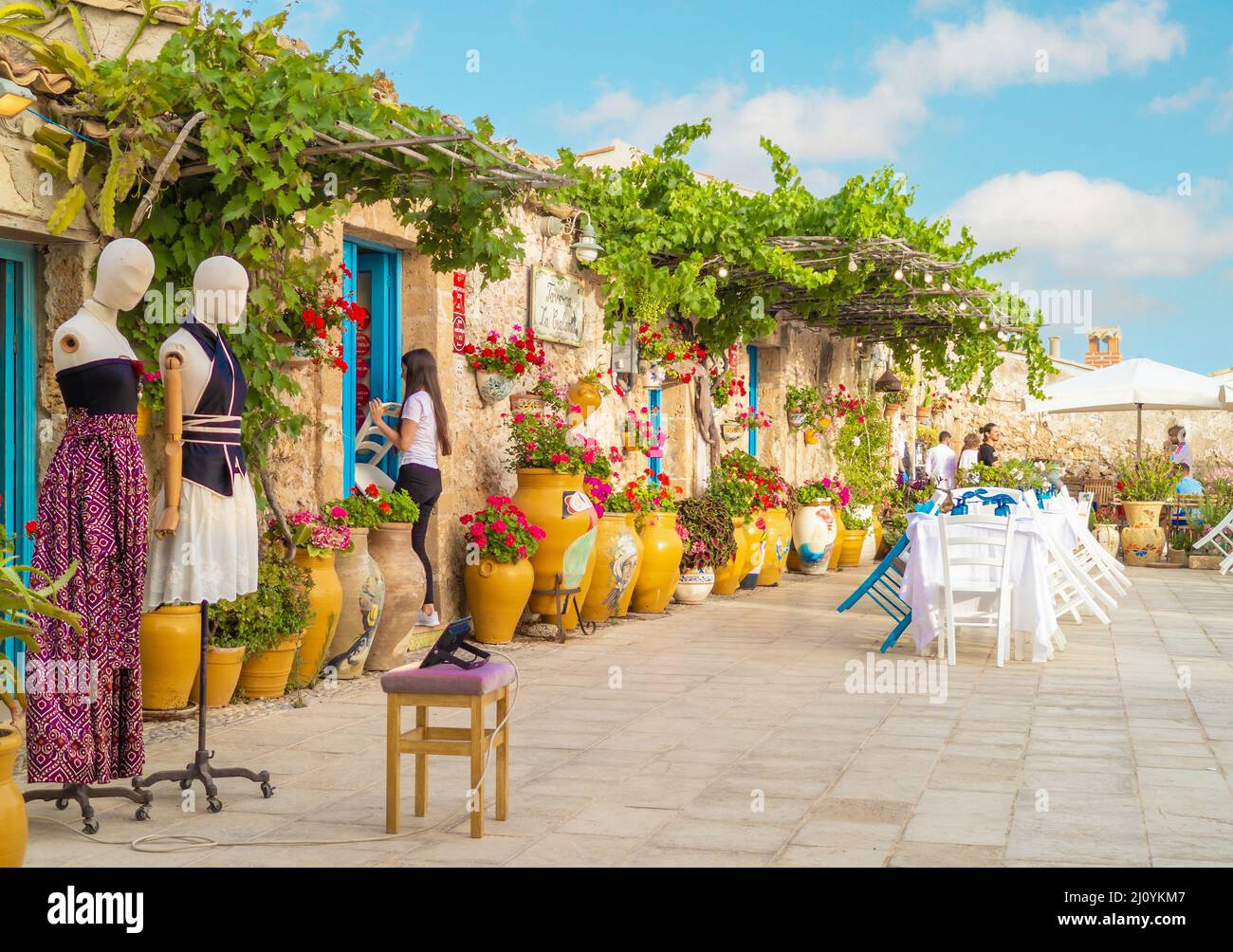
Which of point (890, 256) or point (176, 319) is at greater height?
point (890, 256)

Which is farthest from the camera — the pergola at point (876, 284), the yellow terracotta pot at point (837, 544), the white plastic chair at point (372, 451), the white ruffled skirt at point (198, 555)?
the yellow terracotta pot at point (837, 544)

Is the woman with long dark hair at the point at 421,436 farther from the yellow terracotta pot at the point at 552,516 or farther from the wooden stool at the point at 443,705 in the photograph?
the wooden stool at the point at 443,705

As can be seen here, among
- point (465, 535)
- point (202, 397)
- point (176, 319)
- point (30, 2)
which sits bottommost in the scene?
point (465, 535)

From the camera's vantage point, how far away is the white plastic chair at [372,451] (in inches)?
276

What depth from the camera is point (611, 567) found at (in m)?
8.01

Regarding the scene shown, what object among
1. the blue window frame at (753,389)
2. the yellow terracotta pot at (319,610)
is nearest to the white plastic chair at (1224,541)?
the blue window frame at (753,389)

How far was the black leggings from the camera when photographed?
677cm

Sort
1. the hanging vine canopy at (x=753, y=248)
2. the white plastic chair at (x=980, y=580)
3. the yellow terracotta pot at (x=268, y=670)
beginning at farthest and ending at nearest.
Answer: the hanging vine canopy at (x=753, y=248)
the white plastic chair at (x=980, y=580)
the yellow terracotta pot at (x=268, y=670)

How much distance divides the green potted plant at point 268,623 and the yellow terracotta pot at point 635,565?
9.81ft
